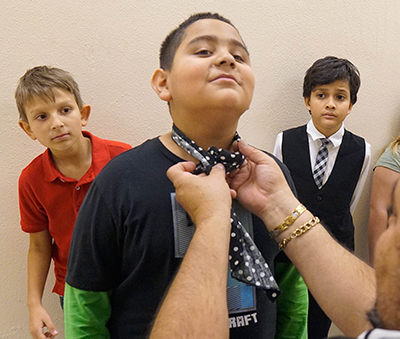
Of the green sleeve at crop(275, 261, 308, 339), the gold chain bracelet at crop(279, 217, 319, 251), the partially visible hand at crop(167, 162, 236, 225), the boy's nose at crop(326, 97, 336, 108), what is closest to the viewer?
the partially visible hand at crop(167, 162, 236, 225)

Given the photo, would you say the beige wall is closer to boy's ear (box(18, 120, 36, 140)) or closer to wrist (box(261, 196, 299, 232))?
boy's ear (box(18, 120, 36, 140))

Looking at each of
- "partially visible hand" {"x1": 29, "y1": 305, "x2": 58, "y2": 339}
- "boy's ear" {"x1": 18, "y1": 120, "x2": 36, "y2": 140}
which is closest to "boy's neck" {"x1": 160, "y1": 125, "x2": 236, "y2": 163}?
"boy's ear" {"x1": 18, "y1": 120, "x2": 36, "y2": 140}

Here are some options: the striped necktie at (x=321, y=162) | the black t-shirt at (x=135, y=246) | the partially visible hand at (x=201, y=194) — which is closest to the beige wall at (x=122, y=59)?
the striped necktie at (x=321, y=162)

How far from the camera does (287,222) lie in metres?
0.78

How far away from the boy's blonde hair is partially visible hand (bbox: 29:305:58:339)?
65 cm

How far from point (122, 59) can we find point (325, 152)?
105 cm

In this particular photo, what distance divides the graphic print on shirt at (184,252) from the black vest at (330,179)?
0.92 metres

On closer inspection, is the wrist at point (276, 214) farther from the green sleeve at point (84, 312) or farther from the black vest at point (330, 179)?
the black vest at point (330, 179)

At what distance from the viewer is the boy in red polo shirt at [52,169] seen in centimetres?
102

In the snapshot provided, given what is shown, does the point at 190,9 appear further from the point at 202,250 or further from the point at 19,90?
the point at 202,250

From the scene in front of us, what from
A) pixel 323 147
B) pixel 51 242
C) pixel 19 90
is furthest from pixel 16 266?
pixel 323 147

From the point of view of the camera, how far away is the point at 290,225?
2.56 feet

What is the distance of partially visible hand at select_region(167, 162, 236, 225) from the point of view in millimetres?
663

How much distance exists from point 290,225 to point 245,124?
2.87 ft
